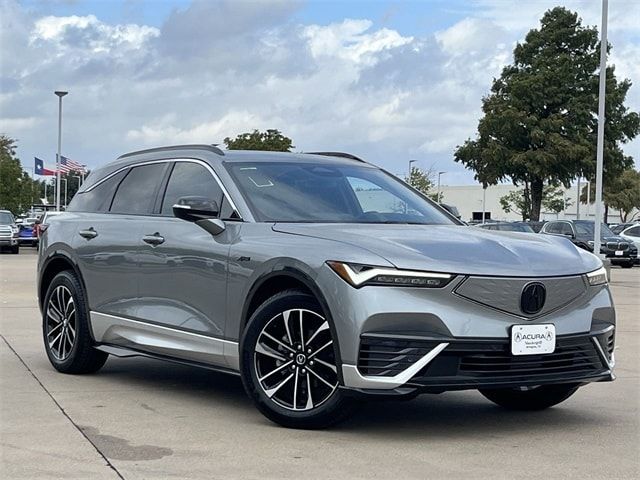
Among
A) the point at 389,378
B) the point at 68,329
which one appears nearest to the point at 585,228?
the point at 68,329

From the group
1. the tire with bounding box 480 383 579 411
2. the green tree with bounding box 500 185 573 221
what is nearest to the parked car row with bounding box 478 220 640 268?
the tire with bounding box 480 383 579 411

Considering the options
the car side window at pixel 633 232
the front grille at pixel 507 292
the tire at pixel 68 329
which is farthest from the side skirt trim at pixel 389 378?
the car side window at pixel 633 232

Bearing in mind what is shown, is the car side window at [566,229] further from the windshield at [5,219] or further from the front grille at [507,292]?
the front grille at [507,292]

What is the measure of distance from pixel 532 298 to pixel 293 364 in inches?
54.3

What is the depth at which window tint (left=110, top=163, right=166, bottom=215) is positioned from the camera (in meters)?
7.91

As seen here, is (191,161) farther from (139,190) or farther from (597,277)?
(597,277)

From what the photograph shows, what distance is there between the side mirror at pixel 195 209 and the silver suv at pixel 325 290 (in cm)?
1

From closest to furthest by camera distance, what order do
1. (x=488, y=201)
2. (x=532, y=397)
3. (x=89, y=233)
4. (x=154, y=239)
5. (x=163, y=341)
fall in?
(x=532, y=397) < (x=163, y=341) < (x=154, y=239) < (x=89, y=233) < (x=488, y=201)

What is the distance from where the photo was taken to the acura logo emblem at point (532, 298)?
5844 millimetres

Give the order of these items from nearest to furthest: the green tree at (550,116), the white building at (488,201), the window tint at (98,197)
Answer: the window tint at (98,197) → the green tree at (550,116) → the white building at (488,201)

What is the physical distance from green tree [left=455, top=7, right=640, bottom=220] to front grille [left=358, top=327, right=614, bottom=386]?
43.9 metres

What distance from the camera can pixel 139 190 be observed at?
8.09 m

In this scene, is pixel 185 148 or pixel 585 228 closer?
pixel 185 148

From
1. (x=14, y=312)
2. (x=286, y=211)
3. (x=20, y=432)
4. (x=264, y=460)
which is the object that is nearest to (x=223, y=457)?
(x=264, y=460)
